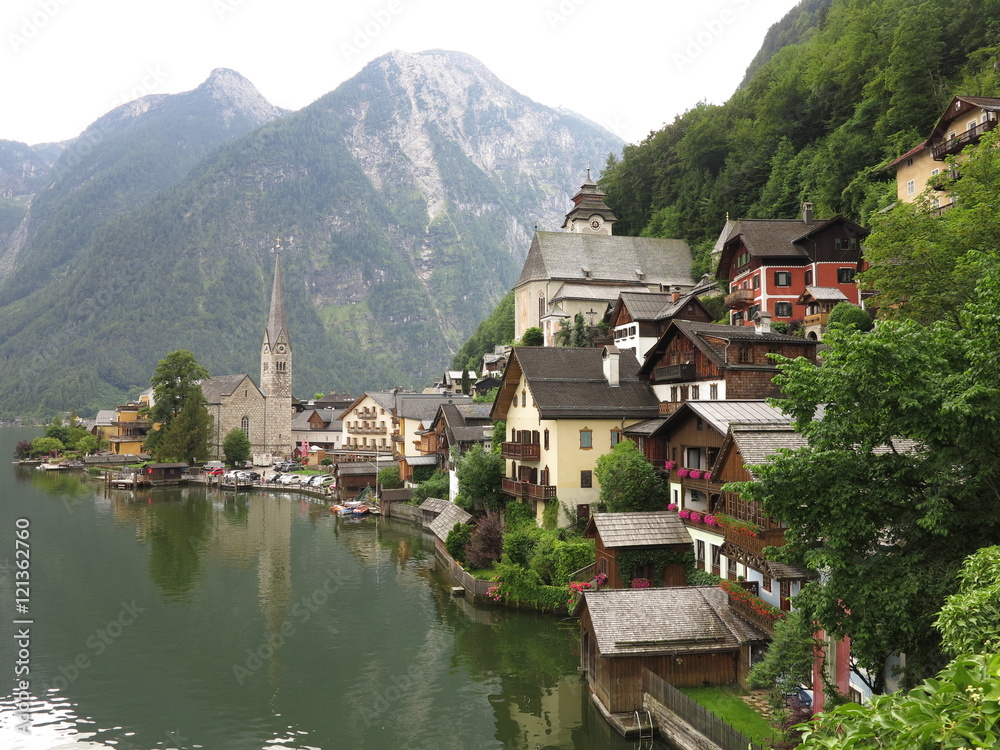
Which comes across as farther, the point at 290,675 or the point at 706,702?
the point at 290,675

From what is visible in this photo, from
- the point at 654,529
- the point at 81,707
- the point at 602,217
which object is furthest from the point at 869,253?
the point at 602,217

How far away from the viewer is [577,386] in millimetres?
39281

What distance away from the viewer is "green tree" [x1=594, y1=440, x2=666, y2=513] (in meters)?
33.3

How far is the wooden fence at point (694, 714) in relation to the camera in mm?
17219

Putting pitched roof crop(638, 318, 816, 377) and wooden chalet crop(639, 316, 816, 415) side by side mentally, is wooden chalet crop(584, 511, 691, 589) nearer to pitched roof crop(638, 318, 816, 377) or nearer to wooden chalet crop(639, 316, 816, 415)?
wooden chalet crop(639, 316, 816, 415)

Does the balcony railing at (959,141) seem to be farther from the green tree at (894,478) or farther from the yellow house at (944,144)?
the green tree at (894,478)

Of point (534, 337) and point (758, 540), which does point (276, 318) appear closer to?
point (534, 337)

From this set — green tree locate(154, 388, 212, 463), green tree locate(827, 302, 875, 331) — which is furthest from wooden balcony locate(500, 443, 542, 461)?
green tree locate(154, 388, 212, 463)

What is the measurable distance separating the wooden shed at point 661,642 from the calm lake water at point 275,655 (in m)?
1.46

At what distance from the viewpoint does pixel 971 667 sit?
5676 mm

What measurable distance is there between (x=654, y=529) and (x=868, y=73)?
2250 inches

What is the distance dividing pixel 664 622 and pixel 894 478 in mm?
10538

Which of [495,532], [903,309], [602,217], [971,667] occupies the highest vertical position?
[602,217]

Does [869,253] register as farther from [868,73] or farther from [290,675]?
[868,73]
